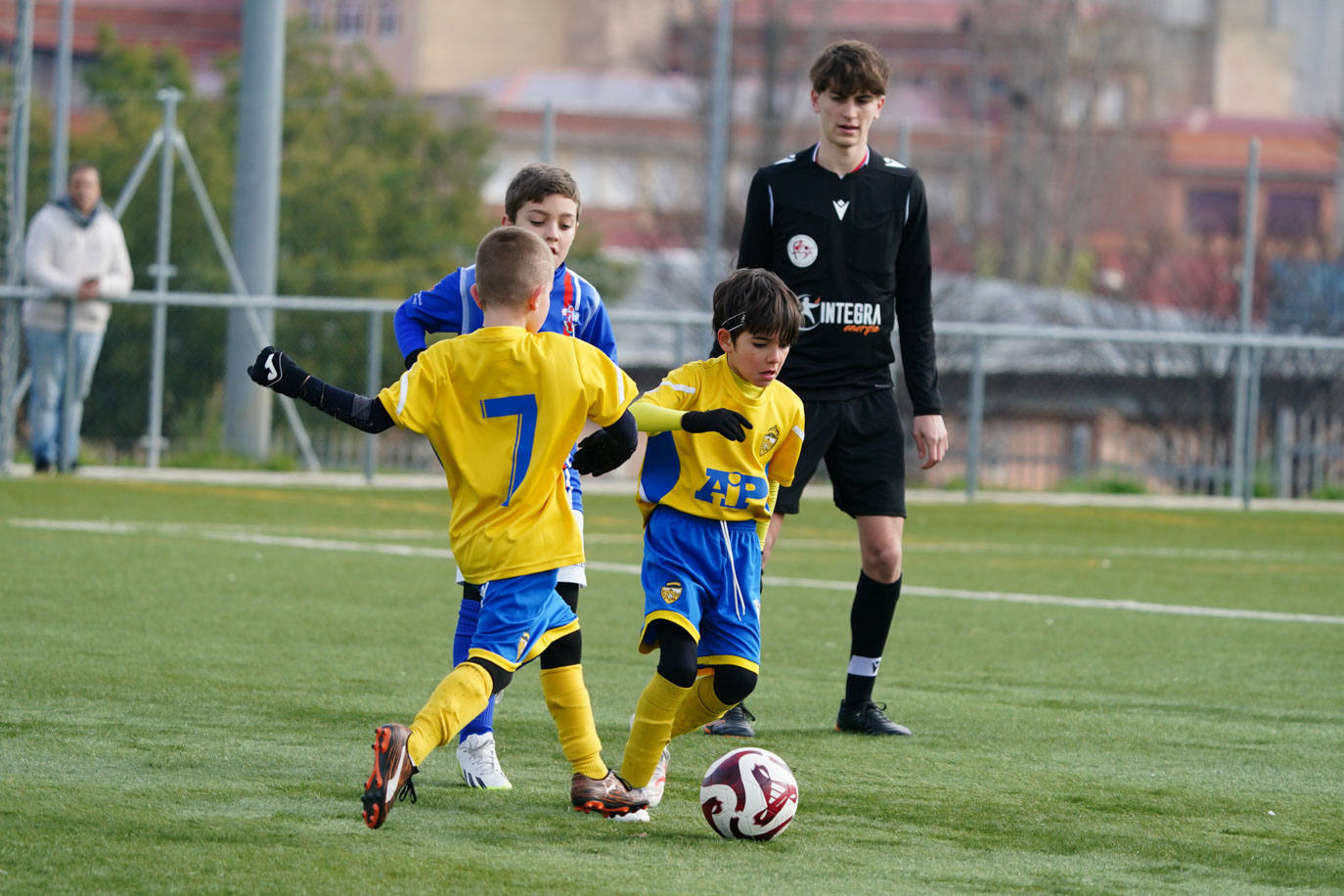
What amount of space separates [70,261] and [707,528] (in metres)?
10.4

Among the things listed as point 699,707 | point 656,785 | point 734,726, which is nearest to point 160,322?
point 734,726

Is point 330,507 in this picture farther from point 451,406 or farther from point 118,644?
point 451,406

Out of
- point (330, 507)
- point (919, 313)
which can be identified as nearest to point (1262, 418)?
point (330, 507)

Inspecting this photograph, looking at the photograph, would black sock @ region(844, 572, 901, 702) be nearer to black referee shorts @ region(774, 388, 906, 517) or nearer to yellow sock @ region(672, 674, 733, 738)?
black referee shorts @ region(774, 388, 906, 517)

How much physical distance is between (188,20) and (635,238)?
130ft

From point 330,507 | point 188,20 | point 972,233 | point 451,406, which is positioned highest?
point 188,20

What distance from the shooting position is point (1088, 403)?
20.9 metres

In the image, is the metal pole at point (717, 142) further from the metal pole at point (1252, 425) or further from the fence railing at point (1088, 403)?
the metal pole at point (1252, 425)

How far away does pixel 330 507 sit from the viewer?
13633 mm

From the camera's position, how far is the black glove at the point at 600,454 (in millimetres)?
4711

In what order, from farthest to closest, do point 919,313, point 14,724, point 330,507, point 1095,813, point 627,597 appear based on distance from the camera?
point 330,507 → point 627,597 → point 919,313 → point 14,724 → point 1095,813

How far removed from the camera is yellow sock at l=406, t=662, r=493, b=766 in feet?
14.6

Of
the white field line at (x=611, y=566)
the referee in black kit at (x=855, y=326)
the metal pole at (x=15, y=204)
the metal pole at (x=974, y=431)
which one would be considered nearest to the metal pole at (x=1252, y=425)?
the metal pole at (x=974, y=431)

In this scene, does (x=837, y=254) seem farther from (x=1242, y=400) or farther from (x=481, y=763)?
(x=1242, y=400)
